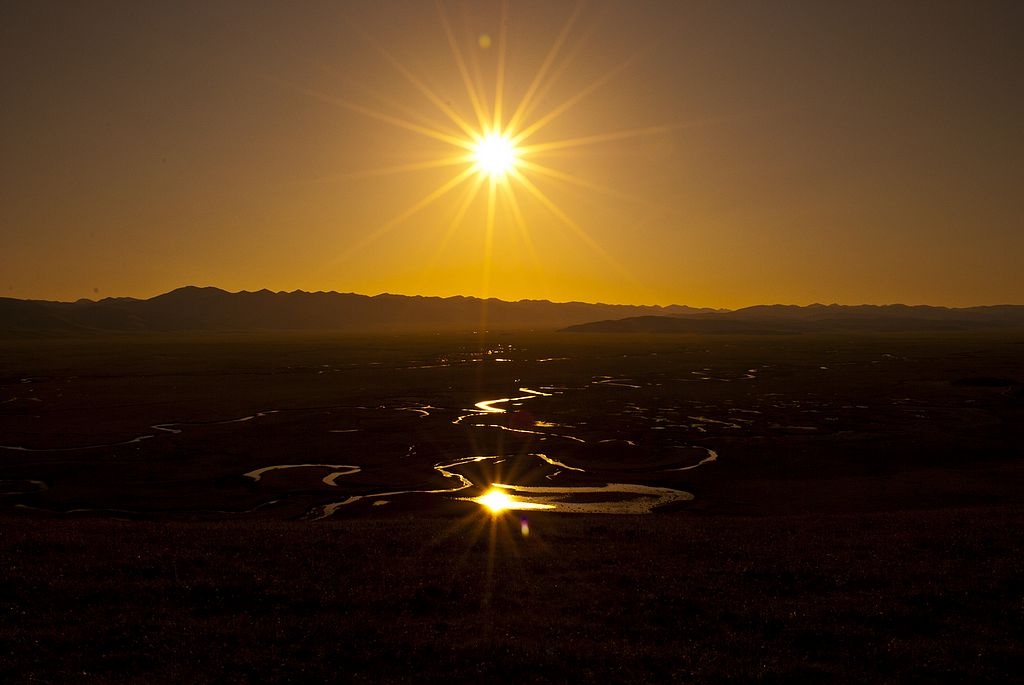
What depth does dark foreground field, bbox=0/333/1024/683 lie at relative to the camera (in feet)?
40.0

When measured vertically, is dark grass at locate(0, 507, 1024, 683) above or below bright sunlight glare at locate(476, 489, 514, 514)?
above

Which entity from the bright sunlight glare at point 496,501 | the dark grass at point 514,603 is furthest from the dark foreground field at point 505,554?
the bright sunlight glare at point 496,501

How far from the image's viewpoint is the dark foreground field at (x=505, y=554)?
12188 mm

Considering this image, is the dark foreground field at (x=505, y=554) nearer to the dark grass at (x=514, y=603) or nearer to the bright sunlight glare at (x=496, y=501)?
the dark grass at (x=514, y=603)

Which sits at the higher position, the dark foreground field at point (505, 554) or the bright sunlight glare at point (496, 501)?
the dark foreground field at point (505, 554)

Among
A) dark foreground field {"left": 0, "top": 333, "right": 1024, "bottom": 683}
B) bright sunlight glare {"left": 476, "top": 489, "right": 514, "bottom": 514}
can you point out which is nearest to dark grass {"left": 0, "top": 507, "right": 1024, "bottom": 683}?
dark foreground field {"left": 0, "top": 333, "right": 1024, "bottom": 683}

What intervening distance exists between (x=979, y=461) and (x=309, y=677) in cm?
3866

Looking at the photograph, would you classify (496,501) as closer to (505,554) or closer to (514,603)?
(505,554)

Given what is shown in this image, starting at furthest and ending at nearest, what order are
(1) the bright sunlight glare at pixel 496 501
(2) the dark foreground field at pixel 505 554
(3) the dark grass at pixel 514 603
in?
(1) the bright sunlight glare at pixel 496 501
(2) the dark foreground field at pixel 505 554
(3) the dark grass at pixel 514 603

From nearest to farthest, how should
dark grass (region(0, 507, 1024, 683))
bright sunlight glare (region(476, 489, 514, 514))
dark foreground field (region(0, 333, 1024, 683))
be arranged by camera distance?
dark grass (region(0, 507, 1024, 683)), dark foreground field (region(0, 333, 1024, 683)), bright sunlight glare (region(476, 489, 514, 514))

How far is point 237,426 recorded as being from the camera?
49469mm

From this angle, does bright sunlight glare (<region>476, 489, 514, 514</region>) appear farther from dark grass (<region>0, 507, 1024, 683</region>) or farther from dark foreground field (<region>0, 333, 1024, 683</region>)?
dark grass (<region>0, 507, 1024, 683</region>)

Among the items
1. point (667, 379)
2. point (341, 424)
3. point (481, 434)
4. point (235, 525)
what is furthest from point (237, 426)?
point (667, 379)

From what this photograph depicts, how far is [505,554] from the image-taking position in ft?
62.8
